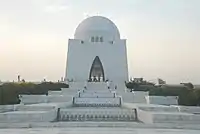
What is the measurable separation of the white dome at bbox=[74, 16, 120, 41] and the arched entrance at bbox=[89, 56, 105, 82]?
230cm

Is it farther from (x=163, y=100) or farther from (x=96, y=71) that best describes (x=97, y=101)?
(x=96, y=71)

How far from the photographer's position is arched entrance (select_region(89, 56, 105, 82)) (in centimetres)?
3422

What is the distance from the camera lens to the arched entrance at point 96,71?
34.2 meters

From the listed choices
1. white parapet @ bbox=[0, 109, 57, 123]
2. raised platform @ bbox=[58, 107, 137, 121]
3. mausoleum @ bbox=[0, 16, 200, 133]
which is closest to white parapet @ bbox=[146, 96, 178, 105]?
mausoleum @ bbox=[0, 16, 200, 133]

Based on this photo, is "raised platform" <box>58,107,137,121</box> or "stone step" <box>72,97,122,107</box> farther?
"stone step" <box>72,97,122,107</box>

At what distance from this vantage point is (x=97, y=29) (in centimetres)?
3303

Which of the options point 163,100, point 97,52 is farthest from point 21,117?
point 97,52

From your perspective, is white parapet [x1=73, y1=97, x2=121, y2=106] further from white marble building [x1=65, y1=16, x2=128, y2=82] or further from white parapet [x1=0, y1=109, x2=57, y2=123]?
white marble building [x1=65, y1=16, x2=128, y2=82]

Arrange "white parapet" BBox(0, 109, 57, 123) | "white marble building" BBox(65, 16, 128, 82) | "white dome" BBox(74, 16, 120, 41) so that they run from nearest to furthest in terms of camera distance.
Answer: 1. "white parapet" BBox(0, 109, 57, 123)
2. "white dome" BBox(74, 16, 120, 41)
3. "white marble building" BBox(65, 16, 128, 82)

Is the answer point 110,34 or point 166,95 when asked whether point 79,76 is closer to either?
point 110,34

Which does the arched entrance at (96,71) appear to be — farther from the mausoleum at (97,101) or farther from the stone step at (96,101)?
the stone step at (96,101)

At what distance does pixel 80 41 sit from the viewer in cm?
3381
